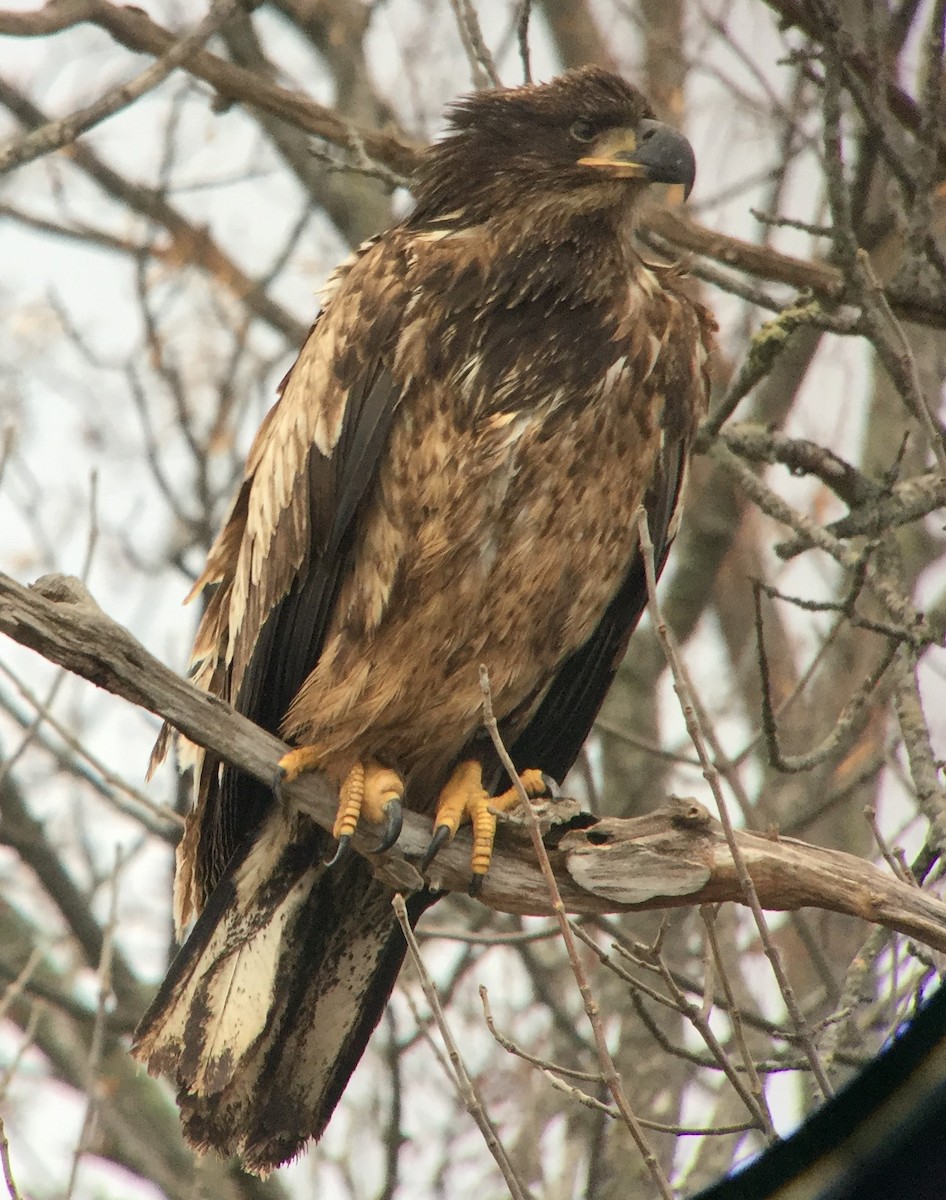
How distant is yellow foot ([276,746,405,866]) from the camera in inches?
136

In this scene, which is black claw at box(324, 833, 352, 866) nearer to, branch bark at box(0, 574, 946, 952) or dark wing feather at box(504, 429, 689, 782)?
branch bark at box(0, 574, 946, 952)

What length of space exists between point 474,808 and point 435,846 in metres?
0.14

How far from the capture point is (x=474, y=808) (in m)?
3.58

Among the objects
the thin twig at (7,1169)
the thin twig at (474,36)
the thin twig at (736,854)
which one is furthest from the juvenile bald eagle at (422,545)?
the thin twig at (736,854)

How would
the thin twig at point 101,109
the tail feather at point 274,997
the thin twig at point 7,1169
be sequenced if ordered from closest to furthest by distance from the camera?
the thin twig at point 7,1169 < the tail feather at point 274,997 < the thin twig at point 101,109

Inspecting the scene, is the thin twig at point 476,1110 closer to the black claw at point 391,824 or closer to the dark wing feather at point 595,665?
the black claw at point 391,824

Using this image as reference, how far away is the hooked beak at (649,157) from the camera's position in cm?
378

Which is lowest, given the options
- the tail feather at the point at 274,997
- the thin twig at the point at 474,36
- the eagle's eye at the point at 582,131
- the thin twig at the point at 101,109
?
the tail feather at the point at 274,997

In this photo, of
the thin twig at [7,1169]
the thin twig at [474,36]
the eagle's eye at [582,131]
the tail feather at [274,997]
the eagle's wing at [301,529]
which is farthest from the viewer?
the thin twig at [474,36]

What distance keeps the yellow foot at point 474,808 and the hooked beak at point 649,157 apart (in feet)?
5.11

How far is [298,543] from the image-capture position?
371cm

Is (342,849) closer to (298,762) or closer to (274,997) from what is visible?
(298,762)

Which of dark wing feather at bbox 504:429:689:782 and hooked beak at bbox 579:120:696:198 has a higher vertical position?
hooked beak at bbox 579:120:696:198

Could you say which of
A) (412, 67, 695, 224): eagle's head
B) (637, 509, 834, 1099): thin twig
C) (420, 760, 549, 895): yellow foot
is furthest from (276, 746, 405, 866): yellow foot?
(412, 67, 695, 224): eagle's head
